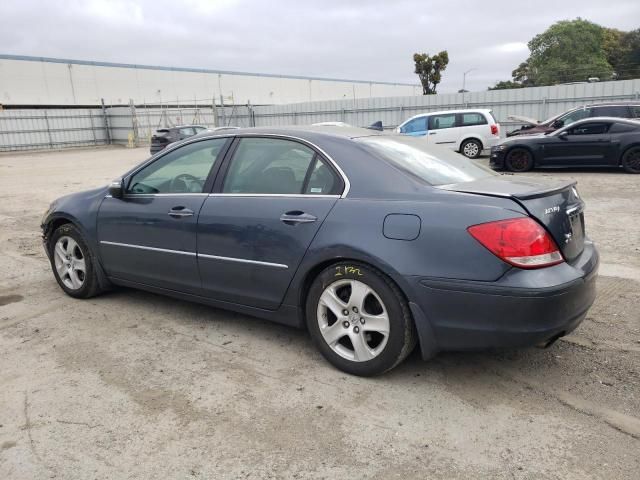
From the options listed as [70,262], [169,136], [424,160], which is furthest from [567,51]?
[70,262]

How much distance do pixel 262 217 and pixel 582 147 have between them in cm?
1148

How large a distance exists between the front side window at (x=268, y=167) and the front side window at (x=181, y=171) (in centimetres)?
24

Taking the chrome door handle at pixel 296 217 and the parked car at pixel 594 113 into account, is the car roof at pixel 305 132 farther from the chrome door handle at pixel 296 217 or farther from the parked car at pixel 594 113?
the parked car at pixel 594 113

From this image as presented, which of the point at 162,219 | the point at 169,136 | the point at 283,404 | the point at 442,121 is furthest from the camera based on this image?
the point at 169,136

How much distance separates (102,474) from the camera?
2436mm

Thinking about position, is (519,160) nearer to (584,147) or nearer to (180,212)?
(584,147)

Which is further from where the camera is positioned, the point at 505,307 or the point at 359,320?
the point at 359,320

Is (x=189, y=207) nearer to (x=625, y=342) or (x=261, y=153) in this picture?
(x=261, y=153)

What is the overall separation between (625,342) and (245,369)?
8.41ft

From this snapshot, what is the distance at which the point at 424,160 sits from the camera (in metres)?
3.60

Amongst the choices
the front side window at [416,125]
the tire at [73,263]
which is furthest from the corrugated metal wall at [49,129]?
the tire at [73,263]

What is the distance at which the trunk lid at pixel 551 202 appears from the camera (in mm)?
2906

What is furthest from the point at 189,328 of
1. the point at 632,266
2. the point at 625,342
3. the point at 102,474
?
the point at 632,266

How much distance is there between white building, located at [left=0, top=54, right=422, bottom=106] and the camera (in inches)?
1623
